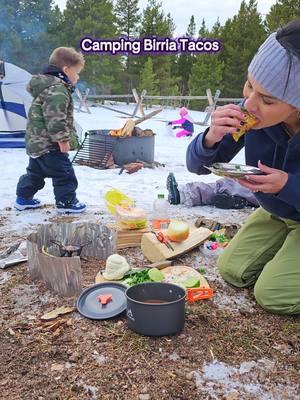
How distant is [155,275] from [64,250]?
2.07 ft

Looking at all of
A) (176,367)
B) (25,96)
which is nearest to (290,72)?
(176,367)

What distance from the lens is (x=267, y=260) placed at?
2.59 metres

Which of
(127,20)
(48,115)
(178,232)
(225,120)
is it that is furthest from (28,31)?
(225,120)

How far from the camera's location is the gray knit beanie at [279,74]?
1.83m

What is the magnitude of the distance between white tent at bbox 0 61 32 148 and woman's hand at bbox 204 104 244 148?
5.71 m

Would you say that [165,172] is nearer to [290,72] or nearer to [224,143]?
[224,143]

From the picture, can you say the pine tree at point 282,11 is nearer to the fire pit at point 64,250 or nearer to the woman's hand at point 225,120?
the fire pit at point 64,250

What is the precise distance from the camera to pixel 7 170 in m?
5.80

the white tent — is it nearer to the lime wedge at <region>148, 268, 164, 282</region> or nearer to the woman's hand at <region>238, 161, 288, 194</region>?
the lime wedge at <region>148, 268, 164, 282</region>

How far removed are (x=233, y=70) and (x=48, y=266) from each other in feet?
84.4

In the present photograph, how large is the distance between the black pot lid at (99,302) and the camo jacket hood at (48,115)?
6.36 ft

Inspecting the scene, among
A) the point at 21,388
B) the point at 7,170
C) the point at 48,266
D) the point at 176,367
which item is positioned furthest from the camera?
the point at 7,170

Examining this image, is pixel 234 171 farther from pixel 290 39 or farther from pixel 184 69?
pixel 184 69

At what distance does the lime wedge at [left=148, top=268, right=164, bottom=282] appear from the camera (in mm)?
2432
